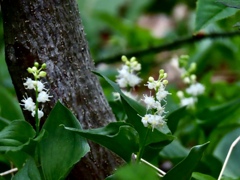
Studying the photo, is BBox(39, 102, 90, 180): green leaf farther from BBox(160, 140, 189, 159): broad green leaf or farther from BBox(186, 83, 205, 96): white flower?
BBox(186, 83, 205, 96): white flower

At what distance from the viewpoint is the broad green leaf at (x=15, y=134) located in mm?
942

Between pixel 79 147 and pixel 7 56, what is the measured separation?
0.69ft

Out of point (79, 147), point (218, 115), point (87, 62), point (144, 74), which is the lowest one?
point (144, 74)

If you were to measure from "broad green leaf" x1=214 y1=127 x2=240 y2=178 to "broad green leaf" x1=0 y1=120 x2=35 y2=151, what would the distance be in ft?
1.60

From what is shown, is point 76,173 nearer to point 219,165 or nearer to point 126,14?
point 219,165

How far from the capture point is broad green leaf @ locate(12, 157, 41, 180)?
3.16 feet

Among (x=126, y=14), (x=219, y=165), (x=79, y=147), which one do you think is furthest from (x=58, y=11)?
(x=126, y=14)

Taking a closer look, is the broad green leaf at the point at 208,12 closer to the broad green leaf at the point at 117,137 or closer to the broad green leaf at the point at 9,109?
the broad green leaf at the point at 117,137

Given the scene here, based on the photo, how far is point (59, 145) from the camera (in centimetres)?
97

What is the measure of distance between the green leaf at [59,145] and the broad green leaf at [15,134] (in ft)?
0.09

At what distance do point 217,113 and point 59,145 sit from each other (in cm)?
56

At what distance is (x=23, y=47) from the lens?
3.41 feet

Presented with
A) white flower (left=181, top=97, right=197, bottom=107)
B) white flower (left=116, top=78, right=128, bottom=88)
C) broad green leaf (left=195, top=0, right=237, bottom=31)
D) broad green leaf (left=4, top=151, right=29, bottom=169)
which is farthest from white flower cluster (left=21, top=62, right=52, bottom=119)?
white flower (left=181, top=97, right=197, bottom=107)

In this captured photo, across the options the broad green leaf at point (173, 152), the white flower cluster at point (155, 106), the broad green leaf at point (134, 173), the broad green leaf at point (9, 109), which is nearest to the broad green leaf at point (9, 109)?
the broad green leaf at point (9, 109)
